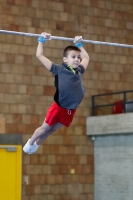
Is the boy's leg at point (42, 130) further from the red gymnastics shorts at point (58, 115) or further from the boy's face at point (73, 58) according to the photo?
the boy's face at point (73, 58)

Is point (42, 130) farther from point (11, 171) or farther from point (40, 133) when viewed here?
point (11, 171)

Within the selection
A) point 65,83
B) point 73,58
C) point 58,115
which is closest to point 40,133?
point 58,115

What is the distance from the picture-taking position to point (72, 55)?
820 cm

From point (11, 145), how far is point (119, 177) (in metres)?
2.96

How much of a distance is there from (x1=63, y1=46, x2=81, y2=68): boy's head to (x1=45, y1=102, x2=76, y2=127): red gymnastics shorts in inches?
26.1

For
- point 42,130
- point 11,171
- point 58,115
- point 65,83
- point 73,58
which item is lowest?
point 11,171

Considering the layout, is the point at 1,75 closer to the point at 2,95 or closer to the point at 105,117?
the point at 2,95

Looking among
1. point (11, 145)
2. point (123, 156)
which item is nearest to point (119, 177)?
point (123, 156)

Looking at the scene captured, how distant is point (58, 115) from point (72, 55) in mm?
917

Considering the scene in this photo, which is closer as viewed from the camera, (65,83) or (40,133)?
(65,83)

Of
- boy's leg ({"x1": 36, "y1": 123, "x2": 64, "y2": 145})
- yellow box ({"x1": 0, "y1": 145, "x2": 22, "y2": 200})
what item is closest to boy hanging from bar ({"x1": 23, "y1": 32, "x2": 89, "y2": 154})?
boy's leg ({"x1": 36, "y1": 123, "x2": 64, "y2": 145})

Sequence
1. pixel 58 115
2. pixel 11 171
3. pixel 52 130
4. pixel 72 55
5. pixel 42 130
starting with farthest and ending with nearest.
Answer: pixel 11 171 < pixel 52 130 < pixel 42 130 < pixel 58 115 < pixel 72 55

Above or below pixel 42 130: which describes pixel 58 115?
above

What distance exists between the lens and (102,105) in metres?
15.4
